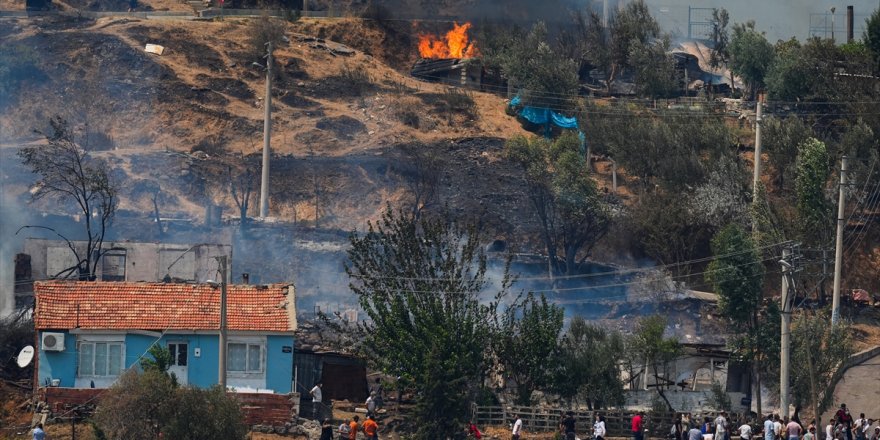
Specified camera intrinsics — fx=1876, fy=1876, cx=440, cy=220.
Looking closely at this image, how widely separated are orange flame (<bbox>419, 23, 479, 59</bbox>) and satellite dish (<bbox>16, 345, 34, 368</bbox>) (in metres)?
43.8

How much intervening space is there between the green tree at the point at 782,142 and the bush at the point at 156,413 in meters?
38.7

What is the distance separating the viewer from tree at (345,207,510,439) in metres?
49.3

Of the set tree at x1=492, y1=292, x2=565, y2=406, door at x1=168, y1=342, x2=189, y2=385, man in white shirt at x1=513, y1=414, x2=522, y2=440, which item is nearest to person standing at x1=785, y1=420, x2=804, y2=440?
man in white shirt at x1=513, y1=414, x2=522, y2=440

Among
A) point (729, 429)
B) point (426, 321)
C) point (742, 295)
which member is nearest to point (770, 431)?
point (729, 429)

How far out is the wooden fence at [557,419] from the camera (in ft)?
165

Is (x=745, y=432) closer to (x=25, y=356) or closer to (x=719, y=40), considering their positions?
(x=25, y=356)

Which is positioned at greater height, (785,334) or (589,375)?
(785,334)

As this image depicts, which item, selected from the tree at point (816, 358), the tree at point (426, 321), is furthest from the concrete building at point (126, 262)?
the tree at point (816, 358)

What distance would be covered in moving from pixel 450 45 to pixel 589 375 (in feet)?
138

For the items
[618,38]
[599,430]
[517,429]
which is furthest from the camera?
[618,38]

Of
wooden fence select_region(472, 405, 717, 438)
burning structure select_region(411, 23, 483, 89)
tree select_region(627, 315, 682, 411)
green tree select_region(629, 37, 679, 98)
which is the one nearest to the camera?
wooden fence select_region(472, 405, 717, 438)

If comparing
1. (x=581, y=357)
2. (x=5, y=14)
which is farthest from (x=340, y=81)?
(x=581, y=357)

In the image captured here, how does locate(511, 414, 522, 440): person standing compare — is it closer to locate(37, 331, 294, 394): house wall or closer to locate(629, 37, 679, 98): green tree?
locate(37, 331, 294, 394): house wall

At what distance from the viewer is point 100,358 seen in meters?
49.2
